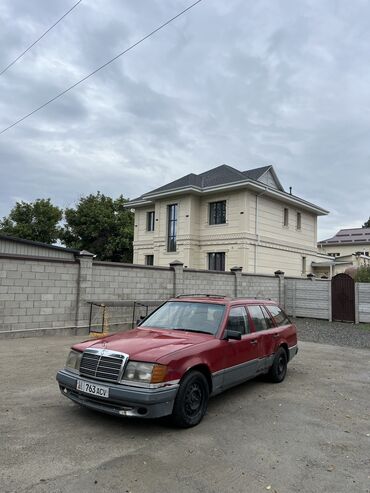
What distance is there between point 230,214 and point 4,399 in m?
21.2

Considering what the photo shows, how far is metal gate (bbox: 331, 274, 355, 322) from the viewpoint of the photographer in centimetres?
1853

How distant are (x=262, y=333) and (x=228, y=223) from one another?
761 inches

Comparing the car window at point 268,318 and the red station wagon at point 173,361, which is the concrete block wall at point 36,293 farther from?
the car window at point 268,318

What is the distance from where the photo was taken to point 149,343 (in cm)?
492

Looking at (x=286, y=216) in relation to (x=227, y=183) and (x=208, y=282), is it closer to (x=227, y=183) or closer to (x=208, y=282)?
(x=227, y=183)

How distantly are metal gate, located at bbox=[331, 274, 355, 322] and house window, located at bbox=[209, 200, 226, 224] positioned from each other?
A: 911cm

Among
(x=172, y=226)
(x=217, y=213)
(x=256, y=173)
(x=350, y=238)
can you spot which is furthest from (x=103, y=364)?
(x=350, y=238)

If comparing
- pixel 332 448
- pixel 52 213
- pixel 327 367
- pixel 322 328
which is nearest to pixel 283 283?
pixel 322 328

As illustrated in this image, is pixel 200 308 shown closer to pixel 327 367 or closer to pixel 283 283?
pixel 327 367

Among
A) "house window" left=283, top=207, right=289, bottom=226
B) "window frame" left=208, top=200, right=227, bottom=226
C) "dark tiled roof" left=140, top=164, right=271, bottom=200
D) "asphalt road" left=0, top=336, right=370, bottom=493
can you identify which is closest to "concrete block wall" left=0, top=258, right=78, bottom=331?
"asphalt road" left=0, top=336, right=370, bottom=493

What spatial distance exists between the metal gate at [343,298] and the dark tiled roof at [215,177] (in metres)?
9.15

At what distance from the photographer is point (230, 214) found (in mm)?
25656

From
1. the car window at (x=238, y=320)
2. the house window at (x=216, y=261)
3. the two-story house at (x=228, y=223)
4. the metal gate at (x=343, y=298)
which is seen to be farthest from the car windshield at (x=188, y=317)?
the house window at (x=216, y=261)

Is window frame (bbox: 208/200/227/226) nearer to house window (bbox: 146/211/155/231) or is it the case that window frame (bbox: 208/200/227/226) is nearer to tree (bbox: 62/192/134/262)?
house window (bbox: 146/211/155/231)
